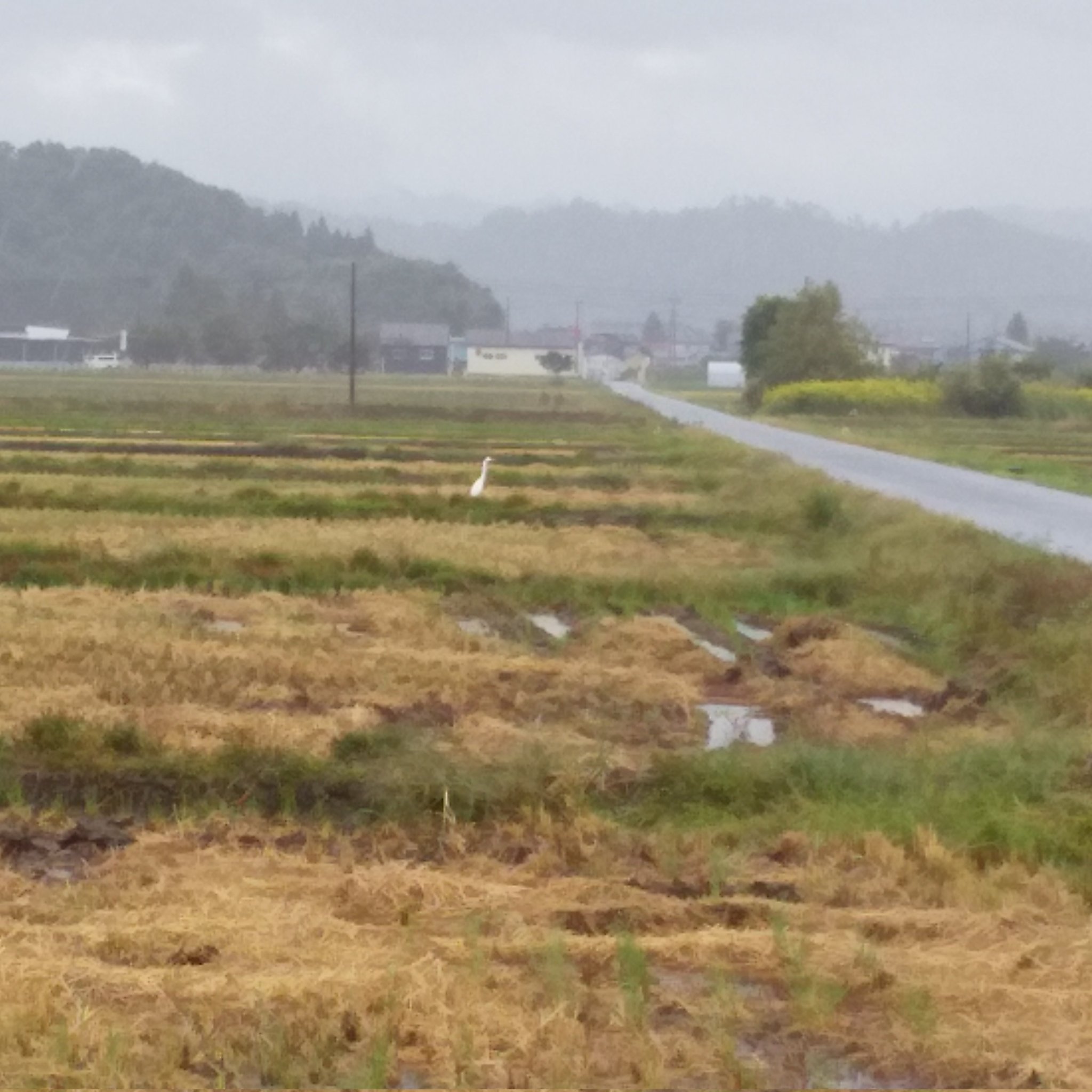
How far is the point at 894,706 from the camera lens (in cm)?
1181

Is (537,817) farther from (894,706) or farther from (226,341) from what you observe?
(226,341)

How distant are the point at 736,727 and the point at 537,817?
9.80 feet

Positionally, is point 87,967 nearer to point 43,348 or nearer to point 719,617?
point 719,617

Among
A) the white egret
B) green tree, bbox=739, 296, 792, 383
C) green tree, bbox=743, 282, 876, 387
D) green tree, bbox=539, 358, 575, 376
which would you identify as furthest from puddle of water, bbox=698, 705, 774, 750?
green tree, bbox=539, 358, 575, 376

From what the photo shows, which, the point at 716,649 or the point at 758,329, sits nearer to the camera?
the point at 716,649

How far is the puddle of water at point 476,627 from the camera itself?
13.6m

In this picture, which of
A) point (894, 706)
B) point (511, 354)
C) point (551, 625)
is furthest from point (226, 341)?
point (894, 706)

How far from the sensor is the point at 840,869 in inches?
295

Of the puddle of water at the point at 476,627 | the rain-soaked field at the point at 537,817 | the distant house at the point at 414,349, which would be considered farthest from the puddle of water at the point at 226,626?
the distant house at the point at 414,349

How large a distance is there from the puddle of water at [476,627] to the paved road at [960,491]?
19.4 ft

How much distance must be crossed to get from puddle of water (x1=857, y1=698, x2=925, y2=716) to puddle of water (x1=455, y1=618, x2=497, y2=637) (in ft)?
9.46

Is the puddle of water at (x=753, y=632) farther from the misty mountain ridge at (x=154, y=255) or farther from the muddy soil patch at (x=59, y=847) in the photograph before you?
the misty mountain ridge at (x=154, y=255)

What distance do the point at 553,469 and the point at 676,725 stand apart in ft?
66.8

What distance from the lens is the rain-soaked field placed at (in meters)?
5.62
